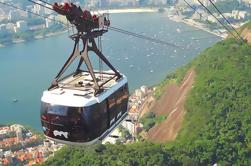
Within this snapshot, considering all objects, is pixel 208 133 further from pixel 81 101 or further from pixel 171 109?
pixel 81 101

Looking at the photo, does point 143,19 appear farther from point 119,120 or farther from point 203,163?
point 119,120

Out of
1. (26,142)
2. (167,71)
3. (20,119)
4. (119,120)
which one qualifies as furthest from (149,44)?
(119,120)

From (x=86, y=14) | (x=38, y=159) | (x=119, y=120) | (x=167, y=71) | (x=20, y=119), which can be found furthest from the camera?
(x=167, y=71)

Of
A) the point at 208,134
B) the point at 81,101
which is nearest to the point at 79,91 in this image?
the point at 81,101

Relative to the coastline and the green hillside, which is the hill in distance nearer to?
the green hillside

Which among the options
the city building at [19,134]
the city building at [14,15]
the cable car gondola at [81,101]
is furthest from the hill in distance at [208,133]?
the city building at [14,15]

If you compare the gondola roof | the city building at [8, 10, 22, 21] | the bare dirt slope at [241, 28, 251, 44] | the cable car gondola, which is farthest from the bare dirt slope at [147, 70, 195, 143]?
the city building at [8, 10, 22, 21]
